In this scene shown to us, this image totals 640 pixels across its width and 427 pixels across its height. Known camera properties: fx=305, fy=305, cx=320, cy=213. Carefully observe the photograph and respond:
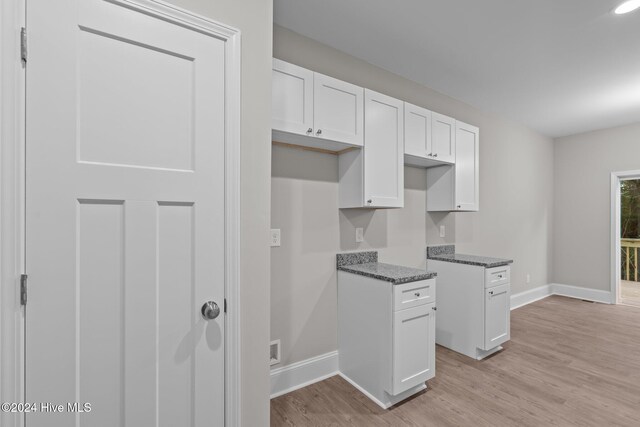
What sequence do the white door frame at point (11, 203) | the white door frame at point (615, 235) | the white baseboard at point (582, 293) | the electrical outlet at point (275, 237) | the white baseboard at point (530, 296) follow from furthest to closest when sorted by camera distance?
1. the white baseboard at point (582, 293)
2. the white door frame at point (615, 235)
3. the white baseboard at point (530, 296)
4. the electrical outlet at point (275, 237)
5. the white door frame at point (11, 203)

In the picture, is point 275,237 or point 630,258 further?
point 630,258

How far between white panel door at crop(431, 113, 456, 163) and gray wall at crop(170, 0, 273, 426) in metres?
1.83

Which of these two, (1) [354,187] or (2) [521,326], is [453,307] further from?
(1) [354,187]

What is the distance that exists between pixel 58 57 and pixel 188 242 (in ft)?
2.52

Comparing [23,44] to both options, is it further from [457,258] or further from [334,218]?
[457,258]

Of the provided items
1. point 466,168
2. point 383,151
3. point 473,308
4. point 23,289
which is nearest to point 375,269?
point 383,151

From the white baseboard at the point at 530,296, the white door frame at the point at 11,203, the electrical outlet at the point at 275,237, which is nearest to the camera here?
the white door frame at the point at 11,203

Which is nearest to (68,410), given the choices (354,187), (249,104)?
(249,104)

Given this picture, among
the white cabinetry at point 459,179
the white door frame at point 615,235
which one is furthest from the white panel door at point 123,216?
the white door frame at point 615,235

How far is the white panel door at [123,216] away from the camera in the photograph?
102 centimetres

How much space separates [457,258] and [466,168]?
0.91 metres

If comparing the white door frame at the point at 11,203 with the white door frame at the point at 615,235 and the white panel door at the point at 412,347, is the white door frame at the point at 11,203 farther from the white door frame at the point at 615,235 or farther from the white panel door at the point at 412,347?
the white door frame at the point at 615,235

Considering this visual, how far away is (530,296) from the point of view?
177 inches

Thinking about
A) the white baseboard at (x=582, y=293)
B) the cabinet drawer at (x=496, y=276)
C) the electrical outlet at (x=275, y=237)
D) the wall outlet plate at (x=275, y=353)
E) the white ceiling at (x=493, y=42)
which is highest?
the white ceiling at (x=493, y=42)
